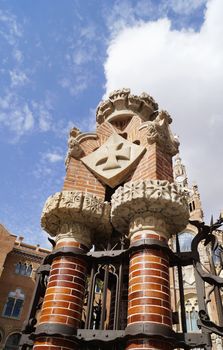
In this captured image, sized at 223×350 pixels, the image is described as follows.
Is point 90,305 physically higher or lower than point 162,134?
lower

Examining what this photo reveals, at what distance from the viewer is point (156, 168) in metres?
4.21

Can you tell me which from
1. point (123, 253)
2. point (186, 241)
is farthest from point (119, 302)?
point (186, 241)

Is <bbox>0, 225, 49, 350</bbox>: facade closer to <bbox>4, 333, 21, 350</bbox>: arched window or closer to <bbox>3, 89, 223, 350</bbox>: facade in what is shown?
<bbox>4, 333, 21, 350</bbox>: arched window

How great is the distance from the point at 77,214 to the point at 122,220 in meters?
0.59

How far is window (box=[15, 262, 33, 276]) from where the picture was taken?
30250 millimetres

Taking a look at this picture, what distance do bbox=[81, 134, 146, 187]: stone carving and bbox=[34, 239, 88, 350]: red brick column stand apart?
3.97ft

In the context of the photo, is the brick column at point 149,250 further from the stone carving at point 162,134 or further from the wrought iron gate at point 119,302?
the stone carving at point 162,134

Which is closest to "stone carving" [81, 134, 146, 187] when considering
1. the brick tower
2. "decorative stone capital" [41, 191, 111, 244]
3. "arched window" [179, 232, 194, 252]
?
the brick tower

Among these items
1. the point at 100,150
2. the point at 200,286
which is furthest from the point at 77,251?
the point at 100,150

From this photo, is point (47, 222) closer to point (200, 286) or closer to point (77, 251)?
point (77, 251)

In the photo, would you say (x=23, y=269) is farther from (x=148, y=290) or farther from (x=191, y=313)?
(x=148, y=290)

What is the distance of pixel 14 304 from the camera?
28.7m

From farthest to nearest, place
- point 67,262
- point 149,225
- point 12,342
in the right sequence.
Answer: point 12,342 < point 67,262 < point 149,225

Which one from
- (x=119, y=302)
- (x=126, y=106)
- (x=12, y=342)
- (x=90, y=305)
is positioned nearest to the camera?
(x=119, y=302)
